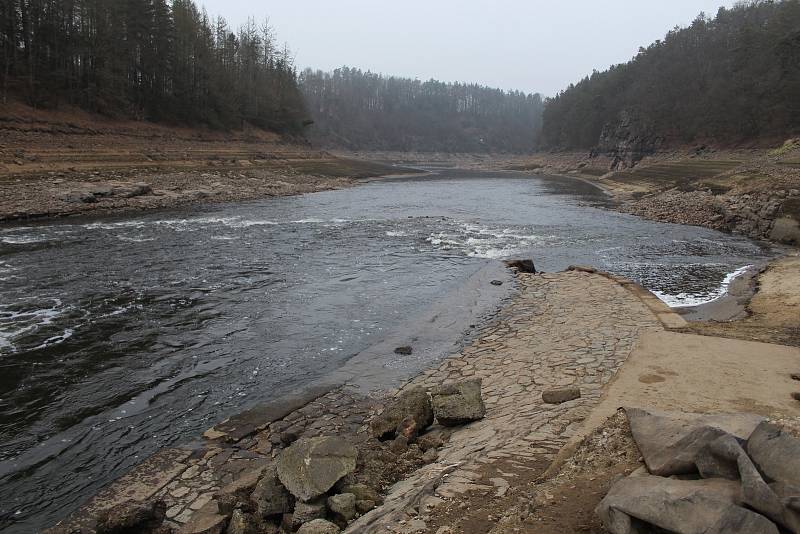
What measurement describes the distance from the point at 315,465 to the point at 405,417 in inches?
81.3

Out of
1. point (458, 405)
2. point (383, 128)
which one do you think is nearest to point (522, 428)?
point (458, 405)

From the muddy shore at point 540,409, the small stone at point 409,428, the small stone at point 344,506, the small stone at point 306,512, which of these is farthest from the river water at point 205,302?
the small stone at point 344,506

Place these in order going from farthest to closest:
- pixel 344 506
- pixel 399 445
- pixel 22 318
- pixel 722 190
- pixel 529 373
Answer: pixel 722 190, pixel 22 318, pixel 529 373, pixel 399 445, pixel 344 506

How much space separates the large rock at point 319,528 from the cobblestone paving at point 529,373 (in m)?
0.22

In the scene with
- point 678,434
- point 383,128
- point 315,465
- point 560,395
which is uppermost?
point 383,128

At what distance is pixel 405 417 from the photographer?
7699 millimetres

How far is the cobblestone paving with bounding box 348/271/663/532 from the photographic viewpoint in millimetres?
5520

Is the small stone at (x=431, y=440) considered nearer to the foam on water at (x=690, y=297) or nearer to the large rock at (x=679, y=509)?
the large rock at (x=679, y=509)

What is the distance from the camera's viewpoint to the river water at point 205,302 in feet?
26.8

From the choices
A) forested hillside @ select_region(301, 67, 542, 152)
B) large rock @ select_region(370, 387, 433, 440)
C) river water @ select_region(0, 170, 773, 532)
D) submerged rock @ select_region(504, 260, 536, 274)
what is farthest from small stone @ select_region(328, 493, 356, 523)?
forested hillside @ select_region(301, 67, 542, 152)

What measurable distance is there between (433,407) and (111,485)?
4413mm

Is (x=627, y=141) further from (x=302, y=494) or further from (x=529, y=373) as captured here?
(x=302, y=494)

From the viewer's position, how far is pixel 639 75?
96.9m

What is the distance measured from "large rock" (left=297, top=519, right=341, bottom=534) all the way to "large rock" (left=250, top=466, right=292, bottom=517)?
59 centimetres
